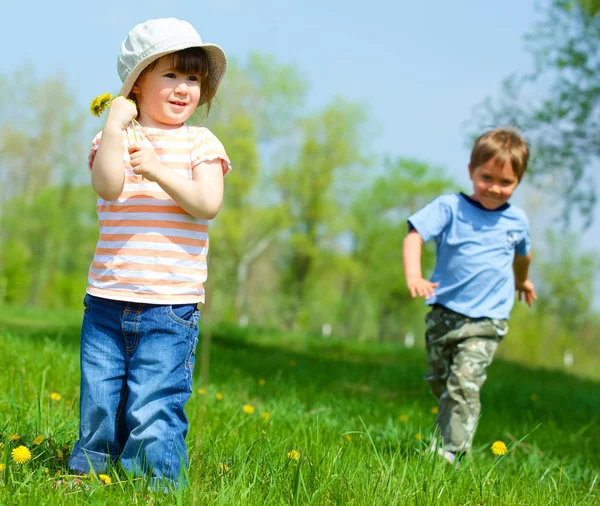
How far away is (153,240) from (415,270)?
164 centimetres

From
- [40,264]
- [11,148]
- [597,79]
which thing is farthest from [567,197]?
[40,264]

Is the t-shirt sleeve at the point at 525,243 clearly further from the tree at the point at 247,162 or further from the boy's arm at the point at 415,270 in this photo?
the tree at the point at 247,162

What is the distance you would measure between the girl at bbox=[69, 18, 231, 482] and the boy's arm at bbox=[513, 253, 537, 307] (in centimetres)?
256

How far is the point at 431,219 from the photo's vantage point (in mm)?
4086

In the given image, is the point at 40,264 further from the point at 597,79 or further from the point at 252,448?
the point at 252,448

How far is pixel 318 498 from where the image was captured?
7.11 feet

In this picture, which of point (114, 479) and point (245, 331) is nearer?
point (114, 479)

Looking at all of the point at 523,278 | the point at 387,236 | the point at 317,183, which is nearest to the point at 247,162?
the point at 317,183

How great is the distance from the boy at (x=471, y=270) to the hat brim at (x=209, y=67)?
1553 mm

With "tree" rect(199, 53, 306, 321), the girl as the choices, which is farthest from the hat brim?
"tree" rect(199, 53, 306, 321)

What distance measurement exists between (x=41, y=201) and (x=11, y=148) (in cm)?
286

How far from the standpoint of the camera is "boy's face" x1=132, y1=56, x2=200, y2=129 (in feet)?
8.34

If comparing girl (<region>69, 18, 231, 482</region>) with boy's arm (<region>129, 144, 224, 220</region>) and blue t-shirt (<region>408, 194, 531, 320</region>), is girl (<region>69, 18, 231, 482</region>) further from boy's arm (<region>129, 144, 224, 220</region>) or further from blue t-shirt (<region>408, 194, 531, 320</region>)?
blue t-shirt (<region>408, 194, 531, 320</region>)

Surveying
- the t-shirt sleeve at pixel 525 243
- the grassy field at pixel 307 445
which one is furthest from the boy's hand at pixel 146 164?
the t-shirt sleeve at pixel 525 243
